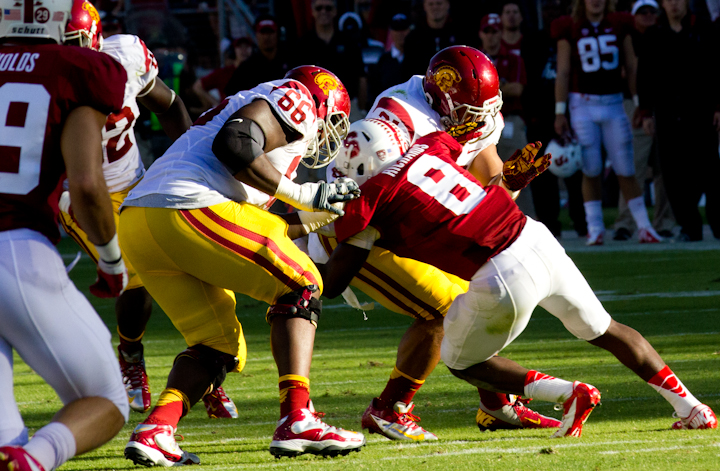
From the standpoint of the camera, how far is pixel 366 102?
30.1 feet

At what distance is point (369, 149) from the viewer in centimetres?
359

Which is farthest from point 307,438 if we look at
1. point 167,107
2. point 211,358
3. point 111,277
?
point 167,107

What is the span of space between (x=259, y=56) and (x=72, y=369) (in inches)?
272

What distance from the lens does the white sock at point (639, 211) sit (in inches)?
352

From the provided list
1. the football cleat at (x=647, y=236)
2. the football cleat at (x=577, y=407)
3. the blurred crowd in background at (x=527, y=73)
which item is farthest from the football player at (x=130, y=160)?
the football cleat at (x=647, y=236)

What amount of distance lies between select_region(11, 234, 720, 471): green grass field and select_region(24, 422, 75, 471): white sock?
731mm

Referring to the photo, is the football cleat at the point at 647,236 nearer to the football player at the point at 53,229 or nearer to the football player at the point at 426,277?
the football player at the point at 426,277

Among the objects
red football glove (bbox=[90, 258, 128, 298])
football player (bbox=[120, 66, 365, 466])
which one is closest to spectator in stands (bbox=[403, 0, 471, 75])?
football player (bbox=[120, 66, 365, 466])

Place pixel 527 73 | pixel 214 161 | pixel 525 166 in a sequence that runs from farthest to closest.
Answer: pixel 527 73 → pixel 525 166 → pixel 214 161

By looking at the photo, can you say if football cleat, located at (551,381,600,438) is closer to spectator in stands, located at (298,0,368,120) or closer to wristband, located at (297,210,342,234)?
wristband, located at (297,210,342,234)

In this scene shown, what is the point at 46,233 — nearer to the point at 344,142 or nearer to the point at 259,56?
the point at 344,142

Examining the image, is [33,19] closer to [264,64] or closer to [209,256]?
[209,256]

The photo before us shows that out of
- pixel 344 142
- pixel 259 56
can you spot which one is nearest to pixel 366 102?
pixel 259 56

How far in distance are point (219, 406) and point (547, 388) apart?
135 cm
